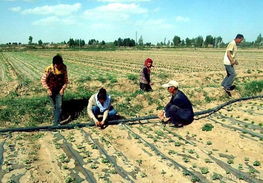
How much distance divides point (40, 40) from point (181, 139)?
370 ft

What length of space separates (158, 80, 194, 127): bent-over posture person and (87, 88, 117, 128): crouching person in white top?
1.39m

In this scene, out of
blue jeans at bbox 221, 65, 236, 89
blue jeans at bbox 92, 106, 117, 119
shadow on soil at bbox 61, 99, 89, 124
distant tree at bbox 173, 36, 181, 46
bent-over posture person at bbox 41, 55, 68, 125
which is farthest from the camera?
distant tree at bbox 173, 36, 181, 46

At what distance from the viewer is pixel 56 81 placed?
7.39m

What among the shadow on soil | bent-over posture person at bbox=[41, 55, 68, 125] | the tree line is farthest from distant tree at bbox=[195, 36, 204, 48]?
bent-over posture person at bbox=[41, 55, 68, 125]

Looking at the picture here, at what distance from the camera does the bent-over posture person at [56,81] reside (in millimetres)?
7262

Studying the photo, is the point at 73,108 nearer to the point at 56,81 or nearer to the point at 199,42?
the point at 56,81

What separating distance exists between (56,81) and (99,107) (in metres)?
1.29

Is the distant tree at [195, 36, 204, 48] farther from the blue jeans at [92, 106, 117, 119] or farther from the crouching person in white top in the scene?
the crouching person in white top

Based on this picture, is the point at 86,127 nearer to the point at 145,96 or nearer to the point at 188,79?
the point at 145,96

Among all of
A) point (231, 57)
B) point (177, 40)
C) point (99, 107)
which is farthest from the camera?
point (177, 40)

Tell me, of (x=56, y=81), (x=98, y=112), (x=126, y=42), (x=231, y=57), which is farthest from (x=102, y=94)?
(x=126, y=42)

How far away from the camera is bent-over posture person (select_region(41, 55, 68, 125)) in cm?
726

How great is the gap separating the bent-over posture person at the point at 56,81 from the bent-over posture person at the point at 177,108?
8.60 ft

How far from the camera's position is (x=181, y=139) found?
6.52 meters
